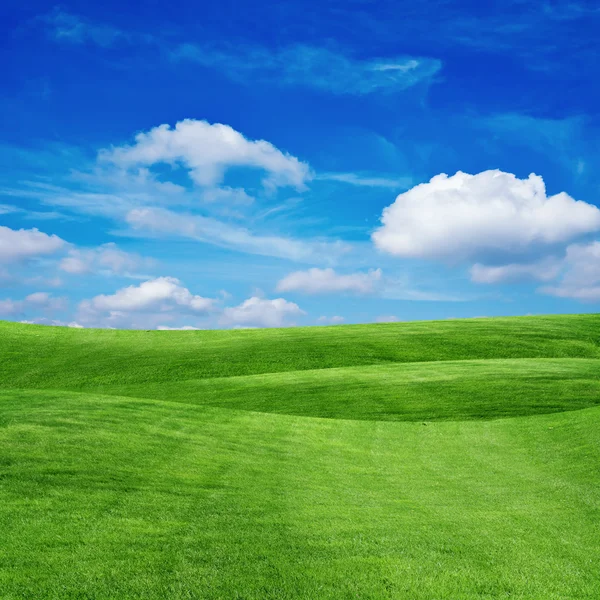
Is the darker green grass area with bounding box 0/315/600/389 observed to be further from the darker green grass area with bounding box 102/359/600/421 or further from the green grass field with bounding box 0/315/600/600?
the darker green grass area with bounding box 102/359/600/421

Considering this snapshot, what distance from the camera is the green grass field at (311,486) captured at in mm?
9000

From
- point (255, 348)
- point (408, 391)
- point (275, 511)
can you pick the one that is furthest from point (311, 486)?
point (255, 348)

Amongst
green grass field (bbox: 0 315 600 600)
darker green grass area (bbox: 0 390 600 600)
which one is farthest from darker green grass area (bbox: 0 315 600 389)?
darker green grass area (bbox: 0 390 600 600)

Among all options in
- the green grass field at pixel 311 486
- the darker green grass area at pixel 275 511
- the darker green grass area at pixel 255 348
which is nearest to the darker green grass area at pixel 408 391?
the green grass field at pixel 311 486

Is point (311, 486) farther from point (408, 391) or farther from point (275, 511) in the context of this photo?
point (408, 391)

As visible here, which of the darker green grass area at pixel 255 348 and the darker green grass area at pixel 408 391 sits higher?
the darker green grass area at pixel 255 348

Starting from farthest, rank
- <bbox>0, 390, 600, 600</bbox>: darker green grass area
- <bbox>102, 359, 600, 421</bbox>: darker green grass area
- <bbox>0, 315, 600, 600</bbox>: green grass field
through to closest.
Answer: <bbox>102, 359, 600, 421</bbox>: darker green grass area → <bbox>0, 315, 600, 600</bbox>: green grass field → <bbox>0, 390, 600, 600</bbox>: darker green grass area

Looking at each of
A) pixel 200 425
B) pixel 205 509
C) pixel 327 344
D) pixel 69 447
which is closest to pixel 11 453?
pixel 69 447

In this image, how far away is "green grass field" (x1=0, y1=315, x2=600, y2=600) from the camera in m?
9.00

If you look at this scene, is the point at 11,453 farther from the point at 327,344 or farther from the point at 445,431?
the point at 327,344

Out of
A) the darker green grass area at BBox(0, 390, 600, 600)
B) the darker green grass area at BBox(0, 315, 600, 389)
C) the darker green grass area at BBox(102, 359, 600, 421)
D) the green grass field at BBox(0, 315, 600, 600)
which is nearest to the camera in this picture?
the darker green grass area at BBox(0, 390, 600, 600)

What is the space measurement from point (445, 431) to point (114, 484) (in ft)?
54.6

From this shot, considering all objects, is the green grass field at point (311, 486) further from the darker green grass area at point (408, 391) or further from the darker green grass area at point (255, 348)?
the darker green grass area at point (255, 348)

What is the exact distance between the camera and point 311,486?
616 inches
